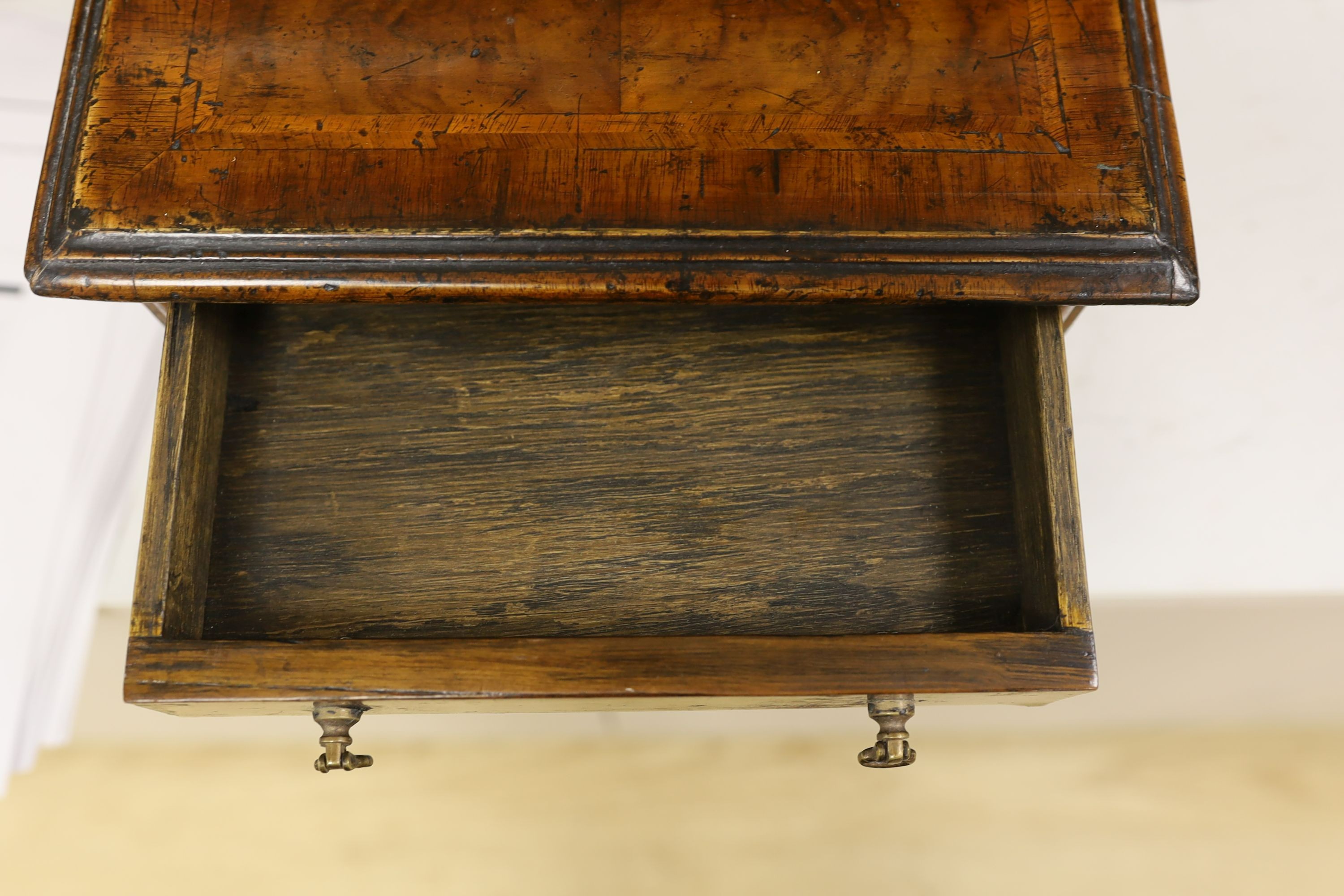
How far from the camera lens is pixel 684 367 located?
76cm

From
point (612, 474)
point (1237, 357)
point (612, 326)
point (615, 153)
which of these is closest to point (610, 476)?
point (612, 474)

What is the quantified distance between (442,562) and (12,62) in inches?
29.8

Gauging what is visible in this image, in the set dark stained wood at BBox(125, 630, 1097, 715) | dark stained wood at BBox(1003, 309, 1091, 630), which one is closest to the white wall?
dark stained wood at BBox(1003, 309, 1091, 630)

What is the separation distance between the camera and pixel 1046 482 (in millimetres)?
654

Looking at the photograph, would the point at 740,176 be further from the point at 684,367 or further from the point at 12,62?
the point at 12,62

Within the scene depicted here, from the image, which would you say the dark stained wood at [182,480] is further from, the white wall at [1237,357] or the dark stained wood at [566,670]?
the white wall at [1237,357]

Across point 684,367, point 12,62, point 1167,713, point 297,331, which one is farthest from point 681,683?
point 12,62

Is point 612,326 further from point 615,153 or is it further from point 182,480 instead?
point 182,480

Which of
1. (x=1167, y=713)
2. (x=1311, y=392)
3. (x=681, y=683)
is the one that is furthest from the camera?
(x=1167, y=713)

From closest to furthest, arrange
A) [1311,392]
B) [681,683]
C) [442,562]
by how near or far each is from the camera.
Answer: [681,683] → [442,562] → [1311,392]

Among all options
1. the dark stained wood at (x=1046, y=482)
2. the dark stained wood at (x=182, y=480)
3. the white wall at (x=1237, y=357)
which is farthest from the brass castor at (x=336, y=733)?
the white wall at (x=1237, y=357)

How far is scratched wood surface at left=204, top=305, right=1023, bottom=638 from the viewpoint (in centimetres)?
71

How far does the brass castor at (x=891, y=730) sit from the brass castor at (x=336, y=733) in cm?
31

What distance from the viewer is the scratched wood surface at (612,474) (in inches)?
27.8
